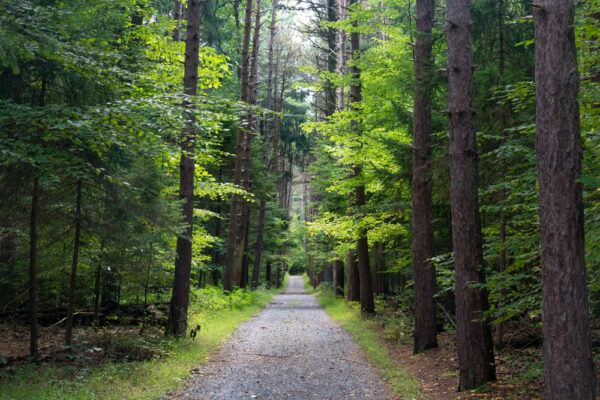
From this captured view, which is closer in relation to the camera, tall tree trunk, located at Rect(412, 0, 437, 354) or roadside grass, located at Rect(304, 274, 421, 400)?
roadside grass, located at Rect(304, 274, 421, 400)

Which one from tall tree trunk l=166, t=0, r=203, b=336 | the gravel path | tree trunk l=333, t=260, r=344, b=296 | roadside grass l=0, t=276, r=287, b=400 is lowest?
the gravel path

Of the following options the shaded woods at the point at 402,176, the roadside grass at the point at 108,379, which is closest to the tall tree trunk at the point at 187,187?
→ the shaded woods at the point at 402,176

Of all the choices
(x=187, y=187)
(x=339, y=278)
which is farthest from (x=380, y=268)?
(x=187, y=187)

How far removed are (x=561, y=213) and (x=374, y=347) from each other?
6971mm

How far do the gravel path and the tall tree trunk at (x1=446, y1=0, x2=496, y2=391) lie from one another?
4.82ft

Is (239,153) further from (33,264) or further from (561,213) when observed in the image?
(561,213)

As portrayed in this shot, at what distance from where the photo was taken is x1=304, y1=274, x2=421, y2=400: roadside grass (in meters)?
7.11

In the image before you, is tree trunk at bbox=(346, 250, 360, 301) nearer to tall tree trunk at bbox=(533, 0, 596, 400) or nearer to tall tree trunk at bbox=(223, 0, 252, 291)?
tall tree trunk at bbox=(223, 0, 252, 291)

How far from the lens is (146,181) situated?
8844 millimetres

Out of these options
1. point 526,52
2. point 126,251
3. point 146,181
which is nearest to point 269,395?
point 126,251

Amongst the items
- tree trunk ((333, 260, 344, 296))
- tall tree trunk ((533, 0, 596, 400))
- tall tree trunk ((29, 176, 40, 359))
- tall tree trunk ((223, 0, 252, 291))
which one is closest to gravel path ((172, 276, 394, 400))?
tall tree trunk ((29, 176, 40, 359))

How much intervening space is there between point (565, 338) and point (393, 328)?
7.95 metres

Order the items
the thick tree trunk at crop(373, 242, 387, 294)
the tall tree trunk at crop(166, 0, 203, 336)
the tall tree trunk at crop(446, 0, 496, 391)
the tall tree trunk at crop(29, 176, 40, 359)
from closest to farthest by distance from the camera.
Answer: the tall tree trunk at crop(446, 0, 496, 391) → the tall tree trunk at crop(29, 176, 40, 359) → the tall tree trunk at crop(166, 0, 203, 336) → the thick tree trunk at crop(373, 242, 387, 294)

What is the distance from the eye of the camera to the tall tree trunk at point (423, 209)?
980 cm
